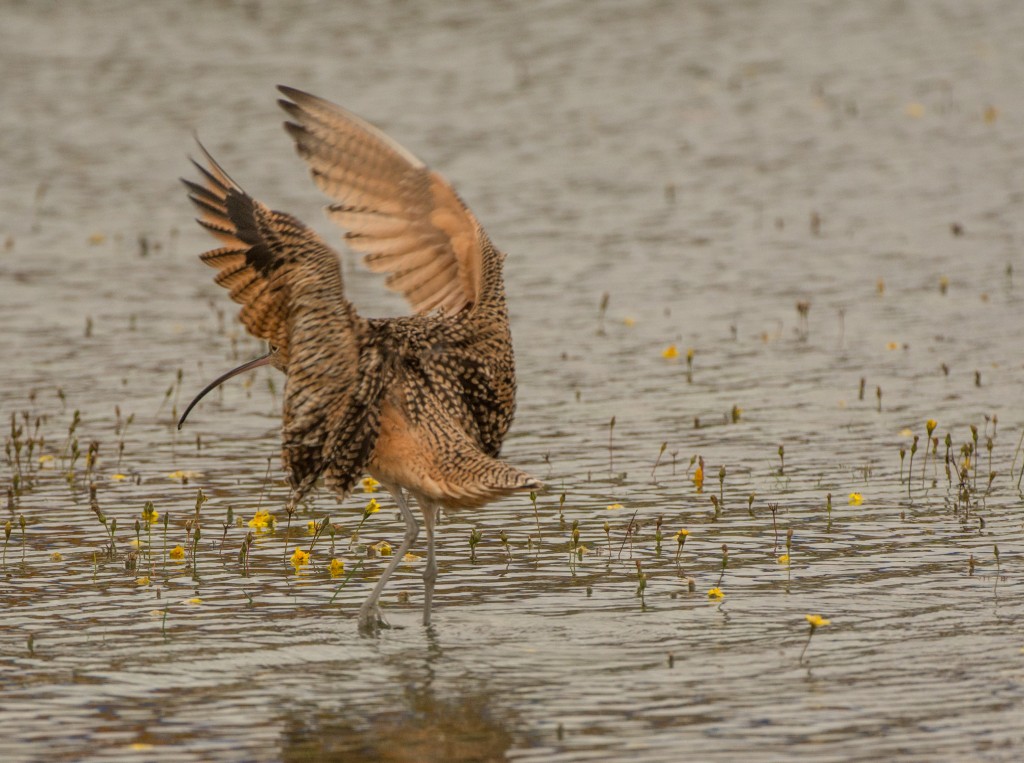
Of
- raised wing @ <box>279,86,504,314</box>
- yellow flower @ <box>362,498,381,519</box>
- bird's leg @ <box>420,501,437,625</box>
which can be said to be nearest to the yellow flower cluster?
yellow flower @ <box>362,498,381,519</box>

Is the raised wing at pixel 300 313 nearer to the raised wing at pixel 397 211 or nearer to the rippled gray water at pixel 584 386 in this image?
the raised wing at pixel 397 211

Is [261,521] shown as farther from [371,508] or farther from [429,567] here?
[429,567]

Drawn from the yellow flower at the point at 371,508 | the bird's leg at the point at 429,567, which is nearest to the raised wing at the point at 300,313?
the bird's leg at the point at 429,567

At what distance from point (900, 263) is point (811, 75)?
282 inches

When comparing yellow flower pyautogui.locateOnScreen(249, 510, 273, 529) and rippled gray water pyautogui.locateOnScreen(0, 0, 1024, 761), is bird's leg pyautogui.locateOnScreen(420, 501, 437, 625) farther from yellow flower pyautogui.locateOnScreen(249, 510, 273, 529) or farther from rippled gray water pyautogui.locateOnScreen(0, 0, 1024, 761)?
yellow flower pyautogui.locateOnScreen(249, 510, 273, 529)

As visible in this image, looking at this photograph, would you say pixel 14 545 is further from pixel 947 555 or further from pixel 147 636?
pixel 947 555

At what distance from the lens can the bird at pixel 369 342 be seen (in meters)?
7.70

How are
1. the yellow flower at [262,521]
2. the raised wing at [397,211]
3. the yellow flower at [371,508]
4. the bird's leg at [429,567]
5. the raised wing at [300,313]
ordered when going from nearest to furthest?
the raised wing at [300,313]
the bird's leg at [429,567]
the raised wing at [397,211]
the yellow flower at [371,508]
the yellow flower at [262,521]

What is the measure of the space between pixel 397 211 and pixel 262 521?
1.63m

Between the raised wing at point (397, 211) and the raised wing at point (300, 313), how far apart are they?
1.93ft

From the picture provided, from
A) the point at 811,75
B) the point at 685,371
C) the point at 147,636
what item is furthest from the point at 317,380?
the point at 811,75

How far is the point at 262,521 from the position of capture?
29.8 ft

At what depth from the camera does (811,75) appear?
2130 centimetres

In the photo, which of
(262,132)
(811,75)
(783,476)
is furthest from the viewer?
(811,75)
